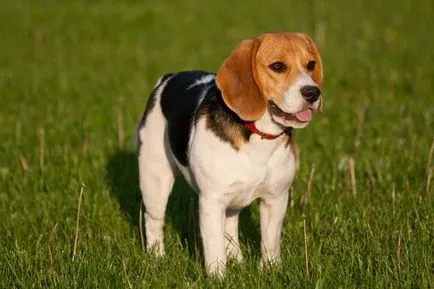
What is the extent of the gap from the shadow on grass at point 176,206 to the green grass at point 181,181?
22mm

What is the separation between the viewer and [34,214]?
7.35 metres

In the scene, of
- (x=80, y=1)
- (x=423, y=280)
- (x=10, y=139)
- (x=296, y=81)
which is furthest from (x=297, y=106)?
(x=80, y=1)

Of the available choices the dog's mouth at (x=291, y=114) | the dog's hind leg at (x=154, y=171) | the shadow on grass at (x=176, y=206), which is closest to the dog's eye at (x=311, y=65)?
the dog's mouth at (x=291, y=114)

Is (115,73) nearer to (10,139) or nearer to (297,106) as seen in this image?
(10,139)

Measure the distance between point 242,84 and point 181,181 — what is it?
116 inches

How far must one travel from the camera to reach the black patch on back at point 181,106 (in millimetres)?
6062

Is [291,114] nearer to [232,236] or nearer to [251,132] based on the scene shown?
Result: [251,132]

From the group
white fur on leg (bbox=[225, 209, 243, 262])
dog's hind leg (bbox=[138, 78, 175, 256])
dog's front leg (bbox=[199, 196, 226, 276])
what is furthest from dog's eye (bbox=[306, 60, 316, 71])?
dog's hind leg (bbox=[138, 78, 175, 256])

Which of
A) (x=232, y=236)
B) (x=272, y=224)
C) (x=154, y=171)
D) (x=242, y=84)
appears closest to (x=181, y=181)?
(x=154, y=171)

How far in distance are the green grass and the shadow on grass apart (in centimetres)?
2

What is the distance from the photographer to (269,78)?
551 cm

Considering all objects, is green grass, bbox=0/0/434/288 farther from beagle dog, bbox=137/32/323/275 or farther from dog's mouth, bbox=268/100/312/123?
dog's mouth, bbox=268/100/312/123

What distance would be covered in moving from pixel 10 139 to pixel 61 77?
11.8 ft

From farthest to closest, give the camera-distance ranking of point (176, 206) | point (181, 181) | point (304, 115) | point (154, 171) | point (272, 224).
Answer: point (181, 181) < point (176, 206) < point (154, 171) < point (272, 224) < point (304, 115)
